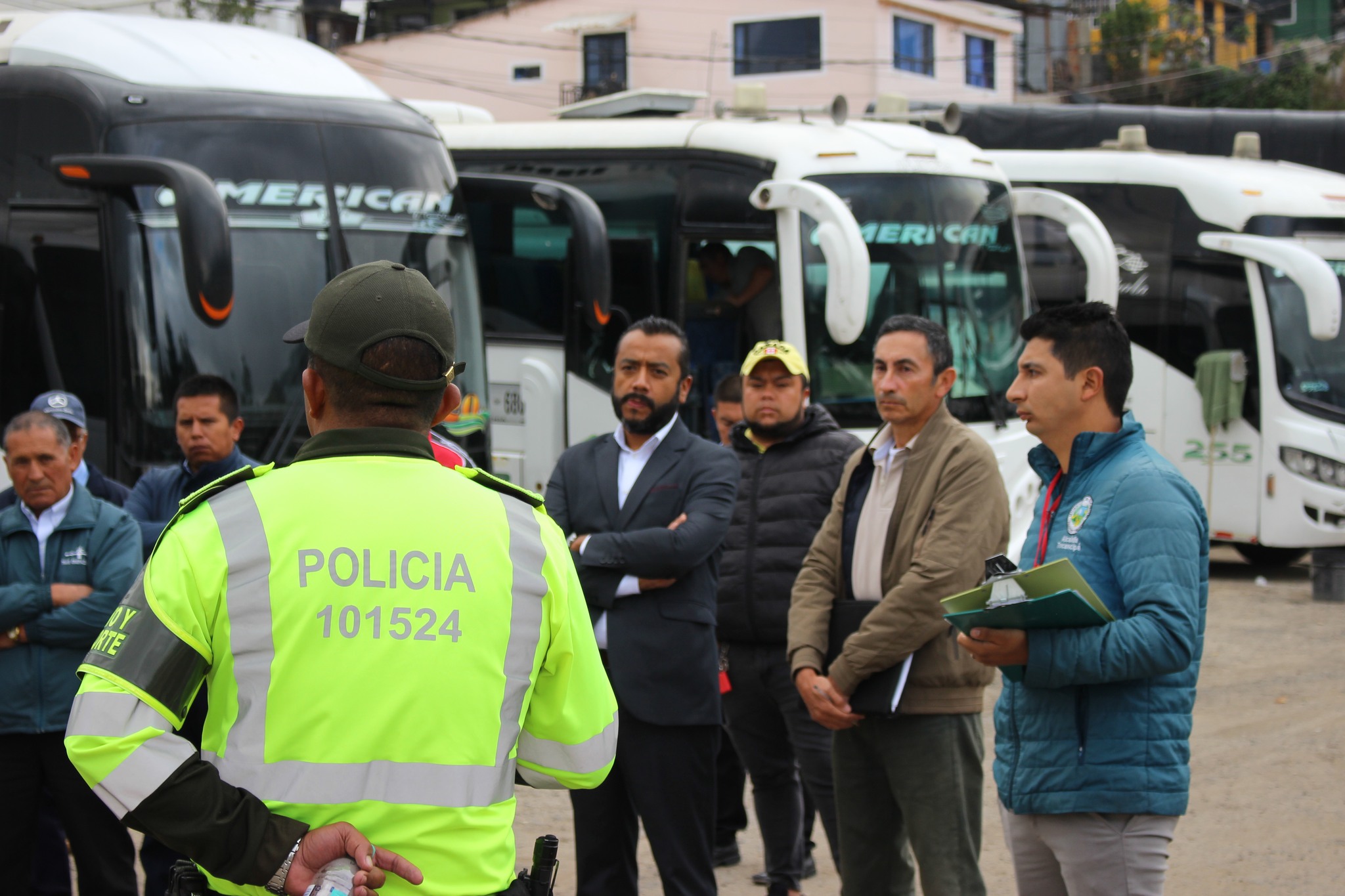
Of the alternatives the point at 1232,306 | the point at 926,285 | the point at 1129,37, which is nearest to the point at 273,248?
the point at 926,285

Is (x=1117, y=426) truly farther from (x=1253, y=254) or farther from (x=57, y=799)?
(x=1253, y=254)

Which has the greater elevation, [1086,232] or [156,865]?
[1086,232]

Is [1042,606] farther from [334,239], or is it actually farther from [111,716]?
[334,239]

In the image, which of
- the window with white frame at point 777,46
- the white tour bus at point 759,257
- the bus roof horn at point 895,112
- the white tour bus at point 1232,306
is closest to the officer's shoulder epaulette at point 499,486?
the white tour bus at point 759,257

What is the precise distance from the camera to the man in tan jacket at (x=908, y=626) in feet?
13.8

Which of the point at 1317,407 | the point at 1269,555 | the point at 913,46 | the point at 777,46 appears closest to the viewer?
the point at 1317,407

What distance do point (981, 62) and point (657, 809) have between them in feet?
120

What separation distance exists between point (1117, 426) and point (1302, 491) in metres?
9.64

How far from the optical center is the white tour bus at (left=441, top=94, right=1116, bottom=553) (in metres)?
9.75

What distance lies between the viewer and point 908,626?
13.8 ft

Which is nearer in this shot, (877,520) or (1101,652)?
(1101,652)

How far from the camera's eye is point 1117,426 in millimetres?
3529

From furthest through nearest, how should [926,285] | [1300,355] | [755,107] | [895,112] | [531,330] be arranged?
[1300,355], [895,112], [755,107], [531,330], [926,285]

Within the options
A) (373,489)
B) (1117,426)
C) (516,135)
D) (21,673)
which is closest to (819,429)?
(1117,426)
